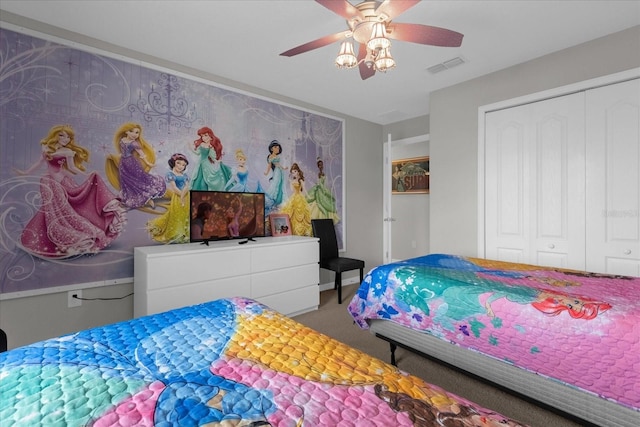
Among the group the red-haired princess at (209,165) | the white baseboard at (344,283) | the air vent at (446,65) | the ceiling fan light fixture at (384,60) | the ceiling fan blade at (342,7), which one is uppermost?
the air vent at (446,65)

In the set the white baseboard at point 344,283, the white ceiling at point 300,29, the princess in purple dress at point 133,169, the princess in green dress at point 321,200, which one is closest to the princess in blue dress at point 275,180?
the princess in green dress at point 321,200

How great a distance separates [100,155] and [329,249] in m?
2.69

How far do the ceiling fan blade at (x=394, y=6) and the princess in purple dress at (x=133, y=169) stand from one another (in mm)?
2312

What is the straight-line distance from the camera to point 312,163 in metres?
4.17

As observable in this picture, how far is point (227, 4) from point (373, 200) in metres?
3.47

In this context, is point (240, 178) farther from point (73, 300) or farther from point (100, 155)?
point (73, 300)

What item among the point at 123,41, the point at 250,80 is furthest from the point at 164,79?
the point at 250,80

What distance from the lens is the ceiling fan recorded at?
172 cm

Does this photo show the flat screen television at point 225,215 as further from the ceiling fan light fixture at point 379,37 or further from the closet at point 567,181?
the closet at point 567,181

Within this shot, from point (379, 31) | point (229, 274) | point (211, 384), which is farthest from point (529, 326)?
point (229, 274)

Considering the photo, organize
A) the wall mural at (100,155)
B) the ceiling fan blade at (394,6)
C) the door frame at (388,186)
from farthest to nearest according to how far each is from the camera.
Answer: the door frame at (388,186) < the wall mural at (100,155) < the ceiling fan blade at (394,6)

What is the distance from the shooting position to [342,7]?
172cm

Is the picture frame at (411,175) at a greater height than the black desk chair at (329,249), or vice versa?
the picture frame at (411,175)

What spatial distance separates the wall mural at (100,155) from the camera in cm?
226
